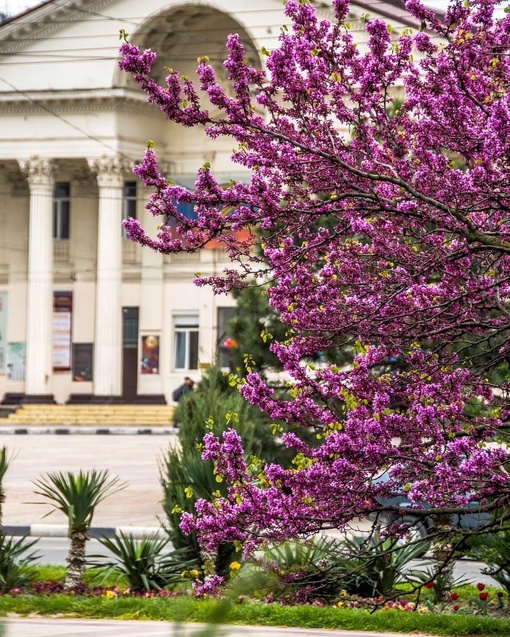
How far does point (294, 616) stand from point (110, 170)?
45.4 meters

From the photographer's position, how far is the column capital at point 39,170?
2162 inches

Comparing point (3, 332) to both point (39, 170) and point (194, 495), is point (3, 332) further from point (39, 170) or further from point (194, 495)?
point (194, 495)

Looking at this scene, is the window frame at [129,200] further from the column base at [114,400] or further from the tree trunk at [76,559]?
the tree trunk at [76,559]

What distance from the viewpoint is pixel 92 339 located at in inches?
2223

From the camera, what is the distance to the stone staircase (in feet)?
169

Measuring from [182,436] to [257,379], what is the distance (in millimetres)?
5352

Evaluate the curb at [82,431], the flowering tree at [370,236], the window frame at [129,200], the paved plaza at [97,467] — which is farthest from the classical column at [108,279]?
the flowering tree at [370,236]

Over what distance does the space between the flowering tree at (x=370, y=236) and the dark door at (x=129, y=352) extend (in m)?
47.3

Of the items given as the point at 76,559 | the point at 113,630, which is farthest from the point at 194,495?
the point at 113,630

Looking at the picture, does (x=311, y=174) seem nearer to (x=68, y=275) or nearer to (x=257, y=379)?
(x=257, y=379)

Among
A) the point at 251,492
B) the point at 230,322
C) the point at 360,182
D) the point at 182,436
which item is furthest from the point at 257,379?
the point at 230,322

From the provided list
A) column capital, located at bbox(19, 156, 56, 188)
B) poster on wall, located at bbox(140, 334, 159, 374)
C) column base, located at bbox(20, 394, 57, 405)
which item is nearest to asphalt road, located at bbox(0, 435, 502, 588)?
column base, located at bbox(20, 394, 57, 405)

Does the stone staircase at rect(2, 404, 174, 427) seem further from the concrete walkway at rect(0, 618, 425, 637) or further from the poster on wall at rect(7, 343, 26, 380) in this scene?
the concrete walkway at rect(0, 618, 425, 637)

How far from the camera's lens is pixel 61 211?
5797 cm
